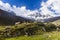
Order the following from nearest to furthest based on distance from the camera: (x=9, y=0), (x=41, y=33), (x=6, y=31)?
(x=9, y=0) < (x=6, y=31) < (x=41, y=33)

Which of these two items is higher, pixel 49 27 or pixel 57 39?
pixel 49 27

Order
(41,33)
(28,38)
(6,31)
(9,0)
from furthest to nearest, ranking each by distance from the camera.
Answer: (41,33), (6,31), (28,38), (9,0)

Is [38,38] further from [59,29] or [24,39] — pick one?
[59,29]

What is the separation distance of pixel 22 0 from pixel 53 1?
3.62 meters

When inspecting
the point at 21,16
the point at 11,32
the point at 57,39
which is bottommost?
the point at 57,39

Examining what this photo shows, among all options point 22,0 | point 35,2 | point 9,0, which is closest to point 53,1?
point 35,2

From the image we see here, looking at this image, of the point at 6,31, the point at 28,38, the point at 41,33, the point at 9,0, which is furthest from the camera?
the point at 41,33

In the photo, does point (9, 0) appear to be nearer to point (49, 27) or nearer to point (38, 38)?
point (38, 38)

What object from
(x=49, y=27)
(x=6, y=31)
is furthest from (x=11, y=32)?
(x=49, y=27)

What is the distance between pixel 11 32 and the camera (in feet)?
54.0

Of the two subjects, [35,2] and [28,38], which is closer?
[35,2]

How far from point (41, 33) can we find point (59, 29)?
2.09 metres

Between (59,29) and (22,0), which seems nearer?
(22,0)

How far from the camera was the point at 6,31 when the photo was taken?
16344 mm
